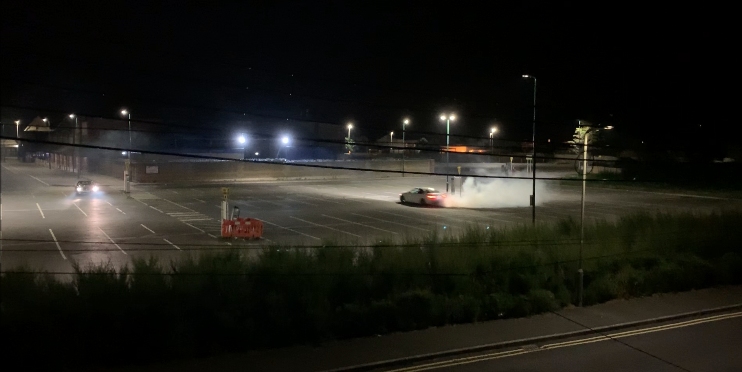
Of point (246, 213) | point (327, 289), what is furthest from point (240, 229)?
point (327, 289)

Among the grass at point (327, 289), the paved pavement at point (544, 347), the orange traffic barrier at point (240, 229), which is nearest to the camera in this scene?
the grass at point (327, 289)

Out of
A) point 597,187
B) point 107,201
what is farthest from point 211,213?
point 597,187

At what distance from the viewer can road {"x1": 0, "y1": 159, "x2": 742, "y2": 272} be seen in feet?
80.2

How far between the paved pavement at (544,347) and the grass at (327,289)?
435 millimetres

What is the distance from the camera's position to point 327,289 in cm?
1415

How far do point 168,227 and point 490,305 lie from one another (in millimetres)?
20359

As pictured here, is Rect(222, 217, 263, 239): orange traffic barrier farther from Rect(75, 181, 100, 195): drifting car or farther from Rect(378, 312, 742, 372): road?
Rect(75, 181, 100, 195): drifting car

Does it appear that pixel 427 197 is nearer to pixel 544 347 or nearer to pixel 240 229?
pixel 240 229

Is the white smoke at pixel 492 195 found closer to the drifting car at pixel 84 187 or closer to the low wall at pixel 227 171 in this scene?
the low wall at pixel 227 171

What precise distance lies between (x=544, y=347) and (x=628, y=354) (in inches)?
62.1

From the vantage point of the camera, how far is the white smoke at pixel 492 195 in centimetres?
4529

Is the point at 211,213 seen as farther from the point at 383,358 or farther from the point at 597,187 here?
the point at 597,187

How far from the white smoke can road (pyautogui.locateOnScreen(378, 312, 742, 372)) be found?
30.4 meters

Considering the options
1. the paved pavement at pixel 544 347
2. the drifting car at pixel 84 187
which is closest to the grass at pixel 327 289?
the paved pavement at pixel 544 347
